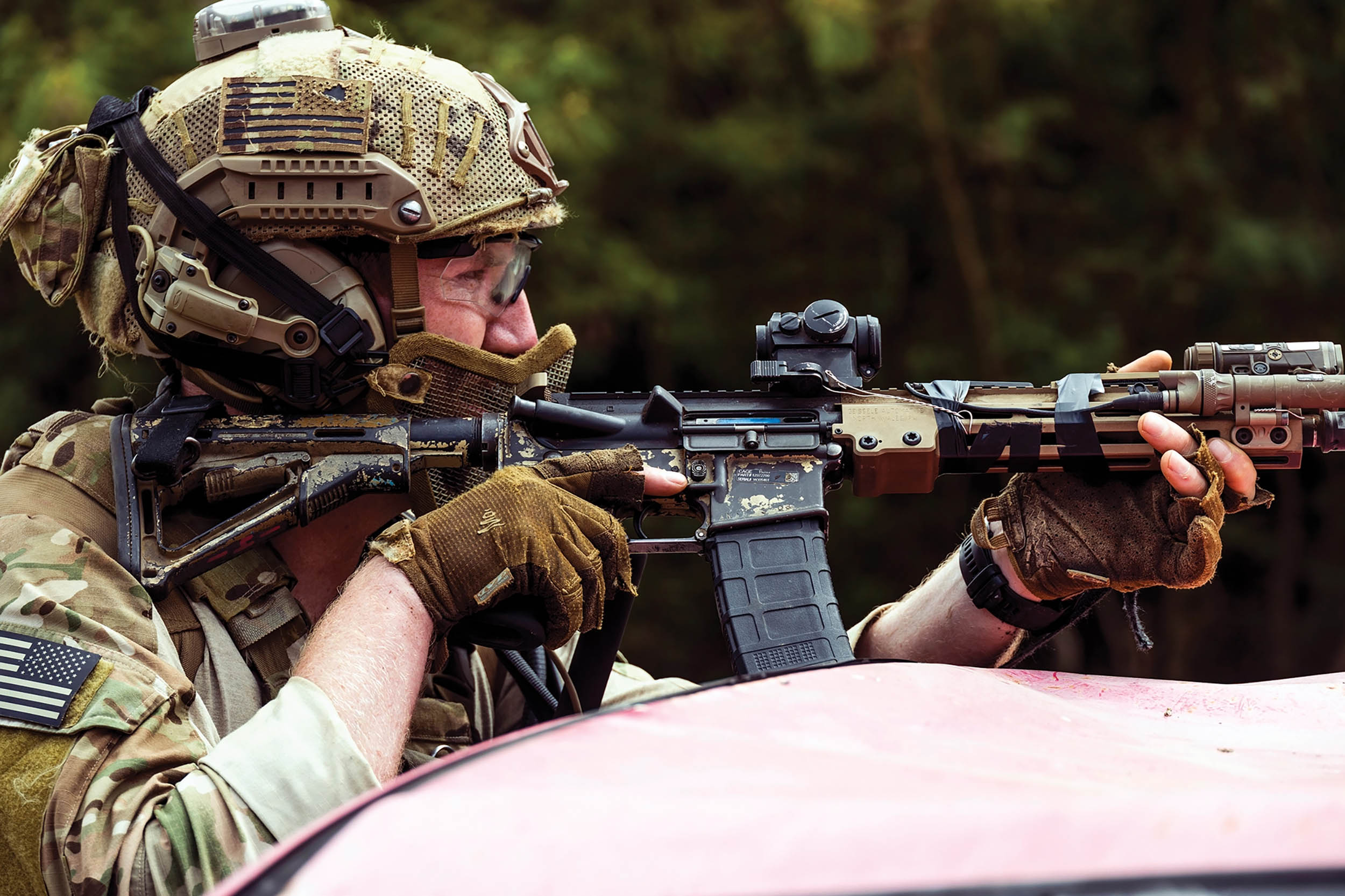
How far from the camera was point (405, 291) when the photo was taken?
9.12 feet

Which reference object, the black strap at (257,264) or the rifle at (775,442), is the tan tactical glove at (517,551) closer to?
the rifle at (775,442)

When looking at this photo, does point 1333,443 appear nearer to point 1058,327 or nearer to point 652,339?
point 1058,327

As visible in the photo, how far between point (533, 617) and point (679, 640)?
519cm

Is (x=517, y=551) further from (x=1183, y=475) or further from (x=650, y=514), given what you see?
(x=1183, y=475)

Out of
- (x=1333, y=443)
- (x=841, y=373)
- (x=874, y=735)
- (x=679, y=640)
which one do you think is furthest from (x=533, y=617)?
(x=679, y=640)

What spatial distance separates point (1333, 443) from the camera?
2.78 metres

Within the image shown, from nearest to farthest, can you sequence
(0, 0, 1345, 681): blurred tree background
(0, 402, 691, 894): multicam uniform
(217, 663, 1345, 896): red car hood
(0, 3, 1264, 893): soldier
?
1. (217, 663, 1345, 896): red car hood
2. (0, 402, 691, 894): multicam uniform
3. (0, 3, 1264, 893): soldier
4. (0, 0, 1345, 681): blurred tree background

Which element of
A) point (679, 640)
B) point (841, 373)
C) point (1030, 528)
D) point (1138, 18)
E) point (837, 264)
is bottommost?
point (679, 640)

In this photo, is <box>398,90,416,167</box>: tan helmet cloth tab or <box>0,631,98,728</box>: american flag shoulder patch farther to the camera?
<box>398,90,416,167</box>: tan helmet cloth tab

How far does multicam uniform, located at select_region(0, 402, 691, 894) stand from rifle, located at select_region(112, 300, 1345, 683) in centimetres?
13

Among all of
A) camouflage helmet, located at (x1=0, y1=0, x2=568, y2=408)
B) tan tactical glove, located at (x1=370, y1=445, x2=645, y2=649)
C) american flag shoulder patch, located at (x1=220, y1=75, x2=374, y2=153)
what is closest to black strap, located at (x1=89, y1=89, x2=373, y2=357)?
camouflage helmet, located at (x1=0, y1=0, x2=568, y2=408)

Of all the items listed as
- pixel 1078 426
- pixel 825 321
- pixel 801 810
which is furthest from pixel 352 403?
pixel 801 810

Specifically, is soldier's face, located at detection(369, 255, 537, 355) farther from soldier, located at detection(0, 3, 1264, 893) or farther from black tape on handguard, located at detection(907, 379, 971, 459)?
black tape on handguard, located at detection(907, 379, 971, 459)

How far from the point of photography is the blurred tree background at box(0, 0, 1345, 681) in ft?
21.5
